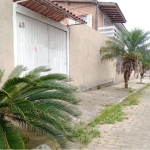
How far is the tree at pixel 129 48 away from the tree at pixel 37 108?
8.78 m

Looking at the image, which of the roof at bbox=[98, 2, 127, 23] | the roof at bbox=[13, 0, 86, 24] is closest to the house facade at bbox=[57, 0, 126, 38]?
the roof at bbox=[98, 2, 127, 23]

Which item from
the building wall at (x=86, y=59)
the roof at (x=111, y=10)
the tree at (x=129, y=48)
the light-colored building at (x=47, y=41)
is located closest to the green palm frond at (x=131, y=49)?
the tree at (x=129, y=48)

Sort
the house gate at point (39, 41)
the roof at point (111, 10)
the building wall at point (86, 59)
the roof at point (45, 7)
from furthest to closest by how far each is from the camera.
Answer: the roof at point (111, 10)
the building wall at point (86, 59)
the house gate at point (39, 41)
the roof at point (45, 7)

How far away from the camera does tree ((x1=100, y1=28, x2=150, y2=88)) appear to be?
1191 cm

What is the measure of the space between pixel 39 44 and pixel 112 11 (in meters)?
11.7

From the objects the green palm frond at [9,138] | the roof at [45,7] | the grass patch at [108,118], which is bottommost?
the grass patch at [108,118]

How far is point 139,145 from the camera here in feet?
13.3

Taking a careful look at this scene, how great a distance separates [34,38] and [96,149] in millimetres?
4348

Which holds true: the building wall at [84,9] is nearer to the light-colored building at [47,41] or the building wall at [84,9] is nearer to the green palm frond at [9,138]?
the light-colored building at [47,41]

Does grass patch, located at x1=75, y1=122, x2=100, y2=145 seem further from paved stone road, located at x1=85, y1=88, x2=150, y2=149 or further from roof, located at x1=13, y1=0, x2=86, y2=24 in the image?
roof, located at x1=13, y1=0, x2=86, y2=24

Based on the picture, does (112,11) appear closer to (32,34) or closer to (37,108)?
(32,34)

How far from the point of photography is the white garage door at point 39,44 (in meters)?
6.13

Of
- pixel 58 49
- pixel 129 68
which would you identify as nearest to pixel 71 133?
pixel 58 49

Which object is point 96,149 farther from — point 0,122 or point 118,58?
point 118,58
